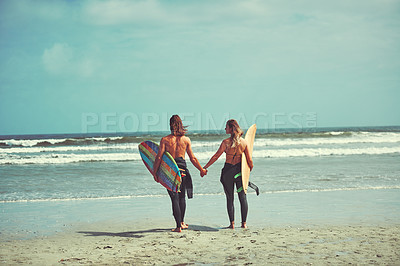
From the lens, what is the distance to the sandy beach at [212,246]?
423 cm

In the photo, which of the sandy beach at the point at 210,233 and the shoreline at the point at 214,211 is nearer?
the sandy beach at the point at 210,233

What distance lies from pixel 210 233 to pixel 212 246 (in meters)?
0.74

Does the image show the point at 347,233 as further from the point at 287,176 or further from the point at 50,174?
the point at 50,174

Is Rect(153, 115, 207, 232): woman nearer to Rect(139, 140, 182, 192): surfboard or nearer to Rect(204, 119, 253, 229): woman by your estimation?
Rect(139, 140, 182, 192): surfboard

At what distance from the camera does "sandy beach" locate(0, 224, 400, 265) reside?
4230mm

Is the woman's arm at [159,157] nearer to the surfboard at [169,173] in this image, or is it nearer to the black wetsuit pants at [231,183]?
the surfboard at [169,173]

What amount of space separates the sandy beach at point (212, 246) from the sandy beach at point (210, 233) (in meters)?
0.01

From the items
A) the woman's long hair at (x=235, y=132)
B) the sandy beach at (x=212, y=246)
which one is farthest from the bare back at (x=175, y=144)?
the sandy beach at (x=212, y=246)

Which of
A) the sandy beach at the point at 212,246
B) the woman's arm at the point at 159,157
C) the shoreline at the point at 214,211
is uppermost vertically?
the woman's arm at the point at 159,157

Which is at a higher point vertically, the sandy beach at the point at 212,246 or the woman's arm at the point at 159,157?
the woman's arm at the point at 159,157

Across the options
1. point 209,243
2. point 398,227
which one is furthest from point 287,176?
point 209,243

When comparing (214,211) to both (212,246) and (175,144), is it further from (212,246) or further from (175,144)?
(212,246)

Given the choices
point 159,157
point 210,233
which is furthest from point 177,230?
point 159,157

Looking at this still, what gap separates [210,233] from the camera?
219 inches
